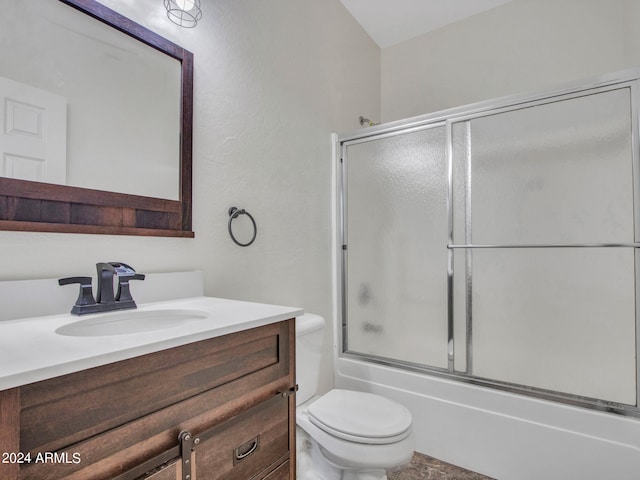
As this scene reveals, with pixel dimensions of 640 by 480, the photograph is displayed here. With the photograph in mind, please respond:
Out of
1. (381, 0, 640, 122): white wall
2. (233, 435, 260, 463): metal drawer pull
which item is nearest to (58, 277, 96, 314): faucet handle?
(233, 435, 260, 463): metal drawer pull

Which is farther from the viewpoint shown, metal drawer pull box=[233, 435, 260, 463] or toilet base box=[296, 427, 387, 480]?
toilet base box=[296, 427, 387, 480]

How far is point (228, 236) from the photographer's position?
150 centimetres

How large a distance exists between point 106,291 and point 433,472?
1.73 m

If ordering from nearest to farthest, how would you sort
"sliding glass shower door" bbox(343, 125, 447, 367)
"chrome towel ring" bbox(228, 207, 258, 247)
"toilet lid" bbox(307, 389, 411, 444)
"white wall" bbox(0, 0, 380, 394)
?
1. "white wall" bbox(0, 0, 380, 394)
2. "toilet lid" bbox(307, 389, 411, 444)
3. "chrome towel ring" bbox(228, 207, 258, 247)
4. "sliding glass shower door" bbox(343, 125, 447, 367)

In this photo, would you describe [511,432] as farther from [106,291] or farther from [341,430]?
[106,291]

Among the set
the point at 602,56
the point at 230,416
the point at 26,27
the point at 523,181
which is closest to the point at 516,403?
the point at 523,181

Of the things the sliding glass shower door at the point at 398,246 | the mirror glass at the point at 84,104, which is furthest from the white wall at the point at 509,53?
the mirror glass at the point at 84,104

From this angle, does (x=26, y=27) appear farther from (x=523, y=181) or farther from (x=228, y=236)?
(x=523, y=181)

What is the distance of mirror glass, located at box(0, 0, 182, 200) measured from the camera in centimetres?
94

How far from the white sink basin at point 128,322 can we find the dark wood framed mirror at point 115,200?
0.27 m

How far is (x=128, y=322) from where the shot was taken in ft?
3.33

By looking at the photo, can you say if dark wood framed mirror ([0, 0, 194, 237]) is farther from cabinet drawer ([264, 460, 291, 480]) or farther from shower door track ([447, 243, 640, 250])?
shower door track ([447, 243, 640, 250])

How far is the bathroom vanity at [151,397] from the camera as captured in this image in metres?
0.54

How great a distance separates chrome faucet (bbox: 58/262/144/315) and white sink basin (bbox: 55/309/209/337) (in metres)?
0.03
